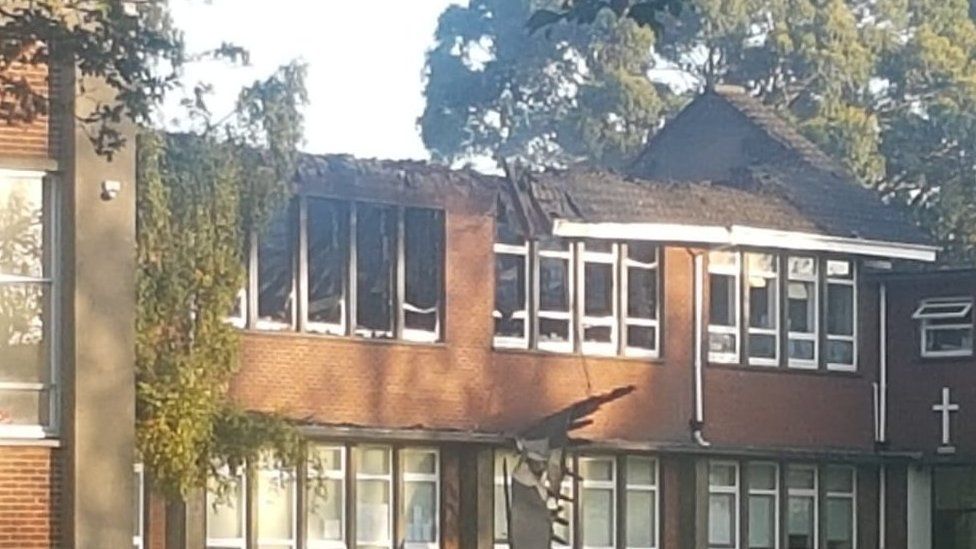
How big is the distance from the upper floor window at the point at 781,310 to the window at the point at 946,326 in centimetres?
118

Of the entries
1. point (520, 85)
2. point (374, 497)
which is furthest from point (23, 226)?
point (520, 85)

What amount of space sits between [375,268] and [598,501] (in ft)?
16.6

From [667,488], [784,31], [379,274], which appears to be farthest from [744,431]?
[784,31]

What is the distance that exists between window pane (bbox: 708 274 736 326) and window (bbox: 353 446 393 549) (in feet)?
20.2

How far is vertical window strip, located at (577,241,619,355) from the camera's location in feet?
125

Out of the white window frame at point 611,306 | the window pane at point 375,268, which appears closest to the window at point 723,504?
the white window frame at point 611,306

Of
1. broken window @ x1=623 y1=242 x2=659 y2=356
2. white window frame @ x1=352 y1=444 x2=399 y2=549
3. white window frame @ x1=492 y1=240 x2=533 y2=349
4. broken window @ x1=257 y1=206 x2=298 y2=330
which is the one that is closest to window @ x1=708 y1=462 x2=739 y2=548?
broken window @ x1=623 y1=242 x2=659 y2=356

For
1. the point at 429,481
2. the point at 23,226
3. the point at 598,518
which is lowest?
the point at 598,518

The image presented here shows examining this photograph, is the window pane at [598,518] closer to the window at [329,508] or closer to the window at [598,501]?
the window at [598,501]

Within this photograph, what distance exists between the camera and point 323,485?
34031mm

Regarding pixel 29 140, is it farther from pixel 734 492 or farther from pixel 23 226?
pixel 734 492

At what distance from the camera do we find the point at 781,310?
4019 cm

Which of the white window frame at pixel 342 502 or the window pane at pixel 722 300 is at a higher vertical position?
the window pane at pixel 722 300

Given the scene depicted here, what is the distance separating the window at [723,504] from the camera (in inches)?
1543
